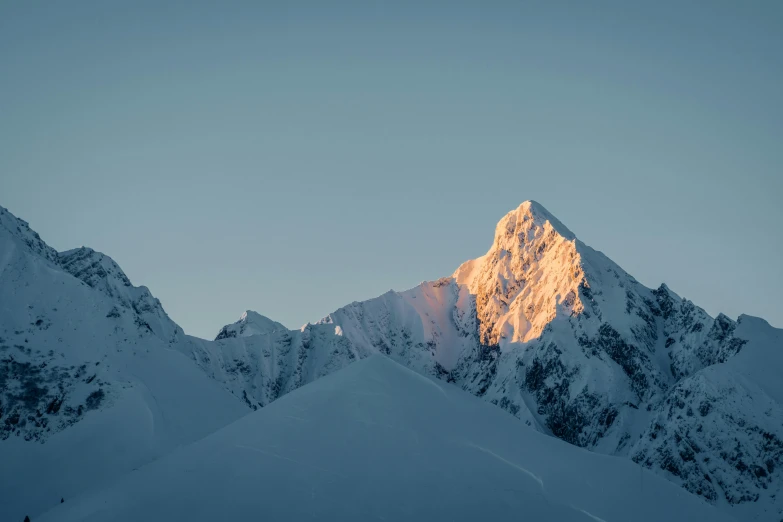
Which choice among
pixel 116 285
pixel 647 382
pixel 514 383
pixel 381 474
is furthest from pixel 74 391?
pixel 647 382

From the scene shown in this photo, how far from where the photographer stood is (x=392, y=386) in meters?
53.9

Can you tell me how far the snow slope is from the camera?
76.1m

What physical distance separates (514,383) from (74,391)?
116 metres

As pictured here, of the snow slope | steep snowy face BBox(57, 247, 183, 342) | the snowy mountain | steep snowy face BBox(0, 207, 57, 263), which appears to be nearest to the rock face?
the snowy mountain

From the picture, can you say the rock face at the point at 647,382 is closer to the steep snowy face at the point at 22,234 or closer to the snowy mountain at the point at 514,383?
the snowy mountain at the point at 514,383

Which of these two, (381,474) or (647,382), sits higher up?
(647,382)

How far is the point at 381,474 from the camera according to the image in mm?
43500

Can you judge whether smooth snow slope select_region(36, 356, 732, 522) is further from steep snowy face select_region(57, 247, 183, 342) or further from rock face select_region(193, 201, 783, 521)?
rock face select_region(193, 201, 783, 521)

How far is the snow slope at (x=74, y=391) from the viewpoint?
76125 mm

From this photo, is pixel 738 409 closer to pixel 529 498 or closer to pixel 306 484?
pixel 529 498

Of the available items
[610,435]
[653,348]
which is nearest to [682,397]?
[610,435]

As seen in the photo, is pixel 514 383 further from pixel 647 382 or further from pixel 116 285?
pixel 116 285

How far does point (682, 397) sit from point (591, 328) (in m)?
38.5

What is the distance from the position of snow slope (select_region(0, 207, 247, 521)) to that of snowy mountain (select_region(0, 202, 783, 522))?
0.20 meters
